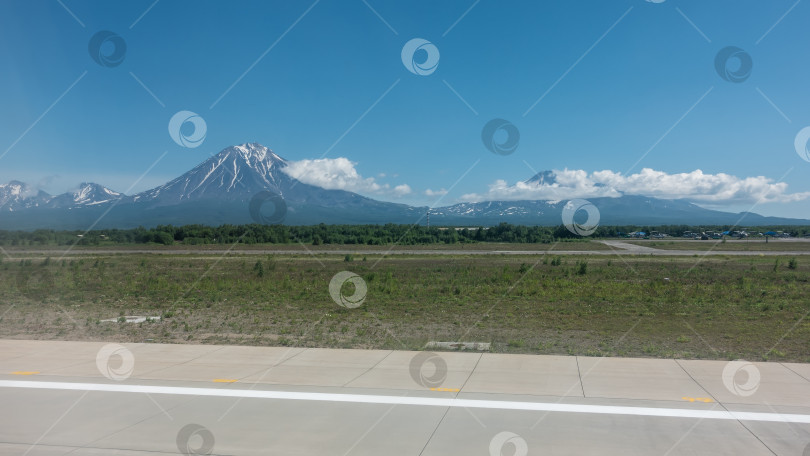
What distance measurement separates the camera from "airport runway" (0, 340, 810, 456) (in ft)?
18.7

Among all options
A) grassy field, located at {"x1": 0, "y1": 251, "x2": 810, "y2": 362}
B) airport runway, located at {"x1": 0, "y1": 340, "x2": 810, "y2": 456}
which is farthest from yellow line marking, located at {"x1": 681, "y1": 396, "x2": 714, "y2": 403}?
grassy field, located at {"x1": 0, "y1": 251, "x2": 810, "y2": 362}

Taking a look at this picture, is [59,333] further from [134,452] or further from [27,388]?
[134,452]

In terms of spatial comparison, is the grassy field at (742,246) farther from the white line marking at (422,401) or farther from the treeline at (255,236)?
the white line marking at (422,401)

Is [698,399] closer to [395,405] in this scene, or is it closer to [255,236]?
[395,405]

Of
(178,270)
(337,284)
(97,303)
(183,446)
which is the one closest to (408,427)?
(183,446)

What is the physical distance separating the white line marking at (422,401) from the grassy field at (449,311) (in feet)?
11.6

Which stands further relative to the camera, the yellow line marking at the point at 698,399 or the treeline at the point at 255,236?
the treeline at the point at 255,236

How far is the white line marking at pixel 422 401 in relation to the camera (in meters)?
6.48

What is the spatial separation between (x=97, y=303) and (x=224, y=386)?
1297cm

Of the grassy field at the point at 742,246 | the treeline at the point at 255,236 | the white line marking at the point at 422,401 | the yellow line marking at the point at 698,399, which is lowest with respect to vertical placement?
the yellow line marking at the point at 698,399

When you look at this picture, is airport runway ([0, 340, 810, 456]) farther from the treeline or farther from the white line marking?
the treeline

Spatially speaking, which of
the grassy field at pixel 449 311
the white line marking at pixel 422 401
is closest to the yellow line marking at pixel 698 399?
the white line marking at pixel 422 401

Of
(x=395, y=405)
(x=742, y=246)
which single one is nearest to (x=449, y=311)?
(x=395, y=405)

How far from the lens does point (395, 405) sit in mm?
7000
